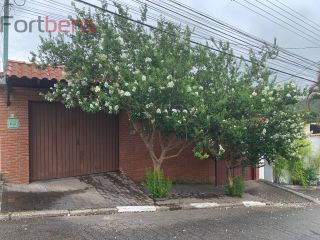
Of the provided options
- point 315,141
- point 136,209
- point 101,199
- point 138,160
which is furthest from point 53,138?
point 315,141

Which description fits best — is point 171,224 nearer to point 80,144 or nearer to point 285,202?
point 80,144

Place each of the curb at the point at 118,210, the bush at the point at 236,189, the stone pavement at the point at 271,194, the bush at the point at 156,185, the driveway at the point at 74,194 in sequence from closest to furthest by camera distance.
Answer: the curb at the point at 118,210 → the driveway at the point at 74,194 → the bush at the point at 156,185 → the bush at the point at 236,189 → the stone pavement at the point at 271,194

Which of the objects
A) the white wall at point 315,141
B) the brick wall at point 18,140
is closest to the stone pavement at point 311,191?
the white wall at point 315,141

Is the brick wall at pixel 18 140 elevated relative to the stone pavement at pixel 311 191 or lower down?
elevated

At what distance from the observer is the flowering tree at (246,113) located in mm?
9883

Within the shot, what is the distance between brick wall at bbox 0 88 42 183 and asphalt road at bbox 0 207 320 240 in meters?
2.48

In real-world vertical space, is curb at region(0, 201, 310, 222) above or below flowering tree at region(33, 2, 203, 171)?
below

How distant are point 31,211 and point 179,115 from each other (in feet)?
12.4

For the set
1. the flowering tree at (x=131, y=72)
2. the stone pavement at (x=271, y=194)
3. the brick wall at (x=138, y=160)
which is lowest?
the stone pavement at (x=271, y=194)

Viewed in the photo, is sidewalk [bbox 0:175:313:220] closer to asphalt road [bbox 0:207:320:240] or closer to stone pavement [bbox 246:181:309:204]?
stone pavement [bbox 246:181:309:204]

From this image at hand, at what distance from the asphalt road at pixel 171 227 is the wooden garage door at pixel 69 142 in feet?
9.53

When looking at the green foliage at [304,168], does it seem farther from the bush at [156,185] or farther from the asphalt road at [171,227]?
the bush at [156,185]

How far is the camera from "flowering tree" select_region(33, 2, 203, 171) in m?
8.89

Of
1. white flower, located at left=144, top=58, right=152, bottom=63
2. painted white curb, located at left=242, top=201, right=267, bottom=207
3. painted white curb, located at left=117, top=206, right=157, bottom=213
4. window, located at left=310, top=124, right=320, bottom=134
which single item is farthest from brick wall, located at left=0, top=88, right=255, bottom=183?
window, located at left=310, top=124, right=320, bottom=134
